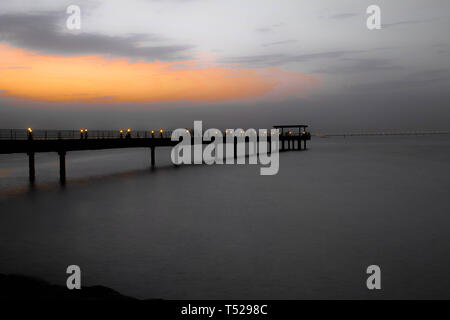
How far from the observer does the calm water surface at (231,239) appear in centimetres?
1206

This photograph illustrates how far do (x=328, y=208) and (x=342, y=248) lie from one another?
9.75 meters

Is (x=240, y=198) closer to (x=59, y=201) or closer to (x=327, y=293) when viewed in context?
(x=59, y=201)

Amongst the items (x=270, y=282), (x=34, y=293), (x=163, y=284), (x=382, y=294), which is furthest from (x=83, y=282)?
(x=382, y=294)

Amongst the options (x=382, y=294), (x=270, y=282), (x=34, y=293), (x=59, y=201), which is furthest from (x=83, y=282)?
(x=59, y=201)

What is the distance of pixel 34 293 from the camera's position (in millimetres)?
8742

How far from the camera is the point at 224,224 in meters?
21.0

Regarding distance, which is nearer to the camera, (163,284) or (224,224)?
(163,284)

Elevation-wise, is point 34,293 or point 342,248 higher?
point 34,293

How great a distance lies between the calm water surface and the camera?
12.1 m

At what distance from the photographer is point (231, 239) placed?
17.6m
